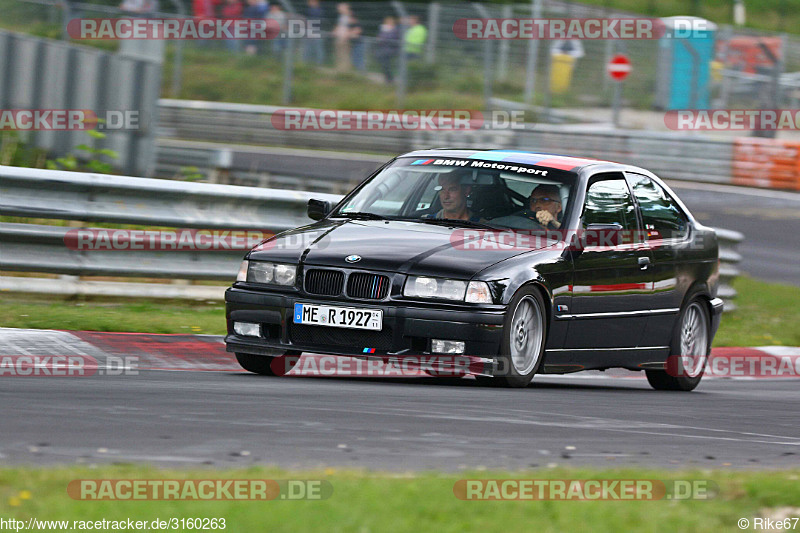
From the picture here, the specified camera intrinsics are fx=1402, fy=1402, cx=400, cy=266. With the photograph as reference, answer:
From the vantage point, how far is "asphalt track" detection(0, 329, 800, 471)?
5367 millimetres

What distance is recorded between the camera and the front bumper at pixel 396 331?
7.68 metres

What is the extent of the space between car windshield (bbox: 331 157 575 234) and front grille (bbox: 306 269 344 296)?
38.6 inches

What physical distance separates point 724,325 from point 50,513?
10460mm

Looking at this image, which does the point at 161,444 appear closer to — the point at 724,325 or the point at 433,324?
the point at 433,324

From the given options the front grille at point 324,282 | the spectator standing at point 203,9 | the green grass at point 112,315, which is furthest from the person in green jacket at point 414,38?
the front grille at point 324,282

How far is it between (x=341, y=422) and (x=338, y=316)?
166 centimetres

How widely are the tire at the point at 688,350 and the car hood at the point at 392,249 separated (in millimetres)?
2113

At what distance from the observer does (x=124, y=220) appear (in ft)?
35.1

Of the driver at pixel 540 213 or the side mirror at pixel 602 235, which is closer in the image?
the driver at pixel 540 213

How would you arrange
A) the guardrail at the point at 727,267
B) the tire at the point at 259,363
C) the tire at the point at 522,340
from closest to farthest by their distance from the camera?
the tire at the point at 522,340 < the tire at the point at 259,363 < the guardrail at the point at 727,267

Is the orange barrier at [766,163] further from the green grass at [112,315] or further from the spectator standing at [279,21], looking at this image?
the green grass at [112,315]

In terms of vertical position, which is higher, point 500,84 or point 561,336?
point 500,84

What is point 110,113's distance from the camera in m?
17.8

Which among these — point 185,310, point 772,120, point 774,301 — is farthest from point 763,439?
point 772,120
